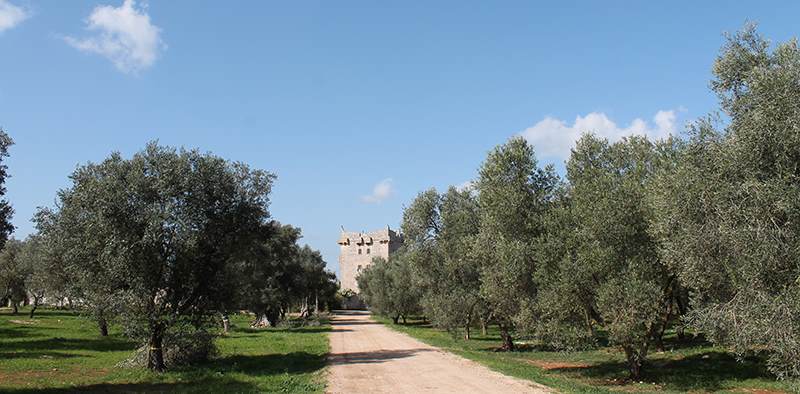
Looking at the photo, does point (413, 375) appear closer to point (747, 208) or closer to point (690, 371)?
point (690, 371)

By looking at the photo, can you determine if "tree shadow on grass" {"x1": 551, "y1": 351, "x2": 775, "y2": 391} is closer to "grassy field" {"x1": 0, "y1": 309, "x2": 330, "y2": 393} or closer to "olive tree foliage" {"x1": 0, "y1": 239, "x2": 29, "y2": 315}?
"grassy field" {"x1": 0, "y1": 309, "x2": 330, "y2": 393}

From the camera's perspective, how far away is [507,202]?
29.2 m

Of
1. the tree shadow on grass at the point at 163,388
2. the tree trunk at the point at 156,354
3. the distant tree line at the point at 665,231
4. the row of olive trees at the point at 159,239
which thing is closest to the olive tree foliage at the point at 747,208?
the distant tree line at the point at 665,231

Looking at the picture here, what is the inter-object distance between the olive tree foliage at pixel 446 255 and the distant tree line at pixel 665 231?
44.9 inches

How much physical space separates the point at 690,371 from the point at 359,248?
155m

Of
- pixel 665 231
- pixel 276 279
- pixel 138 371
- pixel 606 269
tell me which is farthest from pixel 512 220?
pixel 276 279

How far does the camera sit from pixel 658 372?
89.5 ft

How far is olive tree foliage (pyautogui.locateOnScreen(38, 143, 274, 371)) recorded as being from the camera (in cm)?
2488

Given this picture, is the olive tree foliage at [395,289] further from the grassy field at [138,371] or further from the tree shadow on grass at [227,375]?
the tree shadow on grass at [227,375]

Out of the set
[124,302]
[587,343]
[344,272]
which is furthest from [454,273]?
[344,272]

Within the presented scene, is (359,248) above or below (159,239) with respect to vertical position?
above

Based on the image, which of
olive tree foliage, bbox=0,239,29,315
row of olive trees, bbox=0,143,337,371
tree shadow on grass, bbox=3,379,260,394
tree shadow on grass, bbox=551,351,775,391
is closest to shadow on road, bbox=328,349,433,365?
row of olive trees, bbox=0,143,337,371

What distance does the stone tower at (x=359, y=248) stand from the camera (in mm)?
176375

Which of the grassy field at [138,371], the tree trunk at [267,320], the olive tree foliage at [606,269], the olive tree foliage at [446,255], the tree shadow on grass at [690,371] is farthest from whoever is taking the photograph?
the tree trunk at [267,320]
